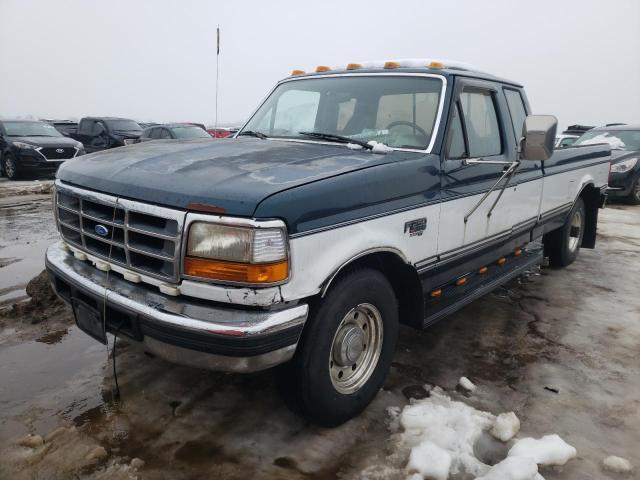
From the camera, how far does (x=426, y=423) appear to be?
9.10 ft

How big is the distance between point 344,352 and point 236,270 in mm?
853

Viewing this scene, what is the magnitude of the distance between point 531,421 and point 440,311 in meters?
0.86

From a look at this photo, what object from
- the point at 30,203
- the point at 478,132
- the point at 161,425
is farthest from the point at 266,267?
the point at 30,203

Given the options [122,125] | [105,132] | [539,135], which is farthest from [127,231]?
[122,125]

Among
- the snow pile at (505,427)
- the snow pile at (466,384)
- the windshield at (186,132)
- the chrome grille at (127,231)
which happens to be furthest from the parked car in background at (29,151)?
the snow pile at (505,427)

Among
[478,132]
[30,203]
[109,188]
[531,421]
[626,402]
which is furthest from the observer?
[30,203]

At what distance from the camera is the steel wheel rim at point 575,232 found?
241 inches

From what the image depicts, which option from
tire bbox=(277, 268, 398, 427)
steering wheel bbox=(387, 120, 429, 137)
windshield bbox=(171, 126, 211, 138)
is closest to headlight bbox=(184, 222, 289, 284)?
tire bbox=(277, 268, 398, 427)

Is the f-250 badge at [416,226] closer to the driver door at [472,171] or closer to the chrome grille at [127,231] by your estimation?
the driver door at [472,171]

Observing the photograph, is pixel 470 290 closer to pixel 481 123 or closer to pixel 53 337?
pixel 481 123

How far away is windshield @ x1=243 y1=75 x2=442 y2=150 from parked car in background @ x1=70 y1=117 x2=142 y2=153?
14493mm

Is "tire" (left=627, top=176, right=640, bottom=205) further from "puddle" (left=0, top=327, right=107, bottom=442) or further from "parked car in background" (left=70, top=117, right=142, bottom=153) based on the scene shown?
"parked car in background" (left=70, top=117, right=142, bottom=153)

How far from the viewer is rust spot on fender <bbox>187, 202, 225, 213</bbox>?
2.18 meters

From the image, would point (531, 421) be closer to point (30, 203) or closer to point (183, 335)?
point (183, 335)
